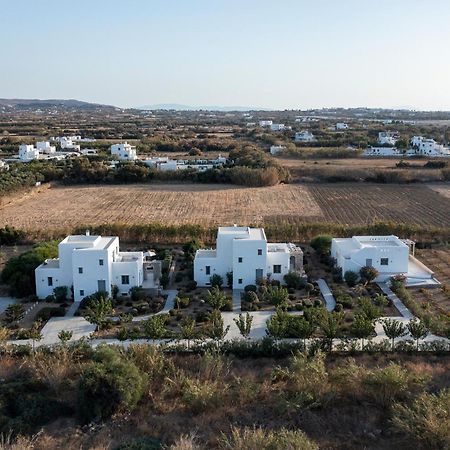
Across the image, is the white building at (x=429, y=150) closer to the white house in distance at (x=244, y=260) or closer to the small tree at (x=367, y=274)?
the small tree at (x=367, y=274)

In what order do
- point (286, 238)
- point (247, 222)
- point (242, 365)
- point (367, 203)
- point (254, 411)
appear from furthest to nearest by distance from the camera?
point (367, 203)
point (247, 222)
point (286, 238)
point (242, 365)
point (254, 411)

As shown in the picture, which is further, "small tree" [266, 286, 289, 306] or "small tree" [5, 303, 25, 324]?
"small tree" [266, 286, 289, 306]

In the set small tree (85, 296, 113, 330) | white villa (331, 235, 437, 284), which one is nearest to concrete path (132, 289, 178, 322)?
small tree (85, 296, 113, 330)

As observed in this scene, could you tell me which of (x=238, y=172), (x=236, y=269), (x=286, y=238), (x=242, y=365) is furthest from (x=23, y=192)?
(x=242, y=365)

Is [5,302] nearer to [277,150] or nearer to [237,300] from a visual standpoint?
[237,300]

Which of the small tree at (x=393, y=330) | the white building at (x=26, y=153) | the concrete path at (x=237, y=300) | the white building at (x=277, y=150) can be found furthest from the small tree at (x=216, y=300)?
the white building at (x=277, y=150)

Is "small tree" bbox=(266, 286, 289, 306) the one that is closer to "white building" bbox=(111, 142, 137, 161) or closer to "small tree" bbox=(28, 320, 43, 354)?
"small tree" bbox=(28, 320, 43, 354)

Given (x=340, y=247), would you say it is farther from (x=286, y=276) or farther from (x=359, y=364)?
(x=359, y=364)
